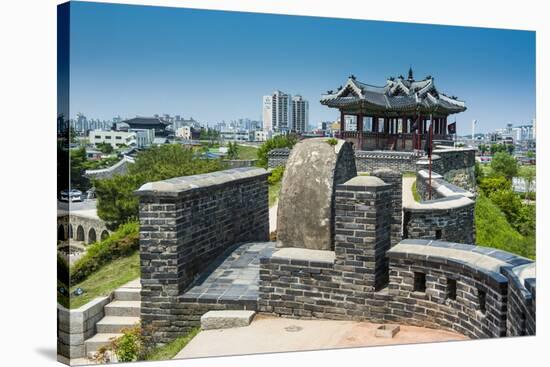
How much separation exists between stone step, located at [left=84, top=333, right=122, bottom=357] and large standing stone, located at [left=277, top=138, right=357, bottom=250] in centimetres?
231

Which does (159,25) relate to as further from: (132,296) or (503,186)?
(503,186)

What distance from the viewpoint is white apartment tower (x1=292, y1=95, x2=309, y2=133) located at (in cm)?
3817

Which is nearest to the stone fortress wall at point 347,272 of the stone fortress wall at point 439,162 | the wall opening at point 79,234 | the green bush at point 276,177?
the wall opening at point 79,234

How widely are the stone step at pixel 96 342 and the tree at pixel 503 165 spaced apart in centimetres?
1841

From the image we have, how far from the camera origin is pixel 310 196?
736cm

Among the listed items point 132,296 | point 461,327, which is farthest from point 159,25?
point 461,327

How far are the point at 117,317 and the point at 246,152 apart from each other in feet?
136

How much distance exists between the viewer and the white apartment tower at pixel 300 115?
1503 inches

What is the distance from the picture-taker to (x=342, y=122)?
30219 millimetres

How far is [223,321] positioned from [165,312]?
0.78m

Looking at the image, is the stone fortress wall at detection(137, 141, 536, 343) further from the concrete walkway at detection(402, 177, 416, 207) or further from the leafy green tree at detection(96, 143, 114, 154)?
the leafy green tree at detection(96, 143, 114, 154)

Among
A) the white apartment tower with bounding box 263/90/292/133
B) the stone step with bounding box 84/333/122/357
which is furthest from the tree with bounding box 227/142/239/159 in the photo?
the stone step with bounding box 84/333/122/357

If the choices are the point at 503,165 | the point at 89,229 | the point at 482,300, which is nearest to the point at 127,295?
the point at 482,300

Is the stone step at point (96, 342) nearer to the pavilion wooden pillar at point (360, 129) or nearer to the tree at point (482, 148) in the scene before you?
the tree at point (482, 148)
